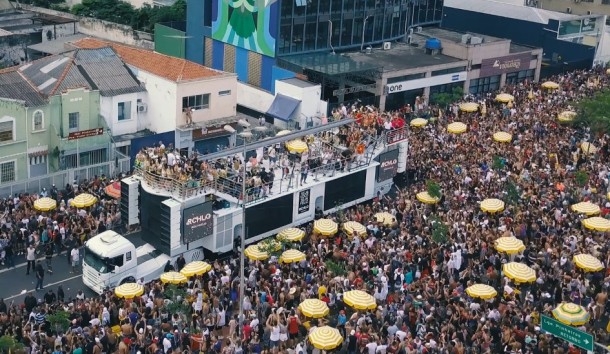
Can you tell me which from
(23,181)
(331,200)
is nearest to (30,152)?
(23,181)

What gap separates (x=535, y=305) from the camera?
33.0m


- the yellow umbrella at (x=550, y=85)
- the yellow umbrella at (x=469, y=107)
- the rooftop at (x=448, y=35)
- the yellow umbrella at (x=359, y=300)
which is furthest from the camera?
the rooftop at (x=448, y=35)

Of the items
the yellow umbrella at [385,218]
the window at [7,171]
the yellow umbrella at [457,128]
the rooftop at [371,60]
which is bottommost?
the window at [7,171]

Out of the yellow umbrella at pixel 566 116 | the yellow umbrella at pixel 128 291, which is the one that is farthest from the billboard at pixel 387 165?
the yellow umbrella at pixel 128 291

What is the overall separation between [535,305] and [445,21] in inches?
1902

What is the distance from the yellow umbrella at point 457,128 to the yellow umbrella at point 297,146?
11.3m

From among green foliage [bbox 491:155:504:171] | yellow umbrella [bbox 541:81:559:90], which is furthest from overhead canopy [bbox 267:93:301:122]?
yellow umbrella [bbox 541:81:559:90]

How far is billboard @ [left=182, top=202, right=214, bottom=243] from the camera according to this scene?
36906mm

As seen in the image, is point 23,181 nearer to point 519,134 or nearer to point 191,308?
point 191,308

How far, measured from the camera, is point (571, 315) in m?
30.7

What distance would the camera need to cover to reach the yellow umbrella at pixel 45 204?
3938 cm

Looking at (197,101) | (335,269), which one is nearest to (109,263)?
(335,269)

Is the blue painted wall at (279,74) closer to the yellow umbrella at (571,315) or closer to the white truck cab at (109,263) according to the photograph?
the white truck cab at (109,263)

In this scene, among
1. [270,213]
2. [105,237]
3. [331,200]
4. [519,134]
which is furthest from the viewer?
[519,134]
